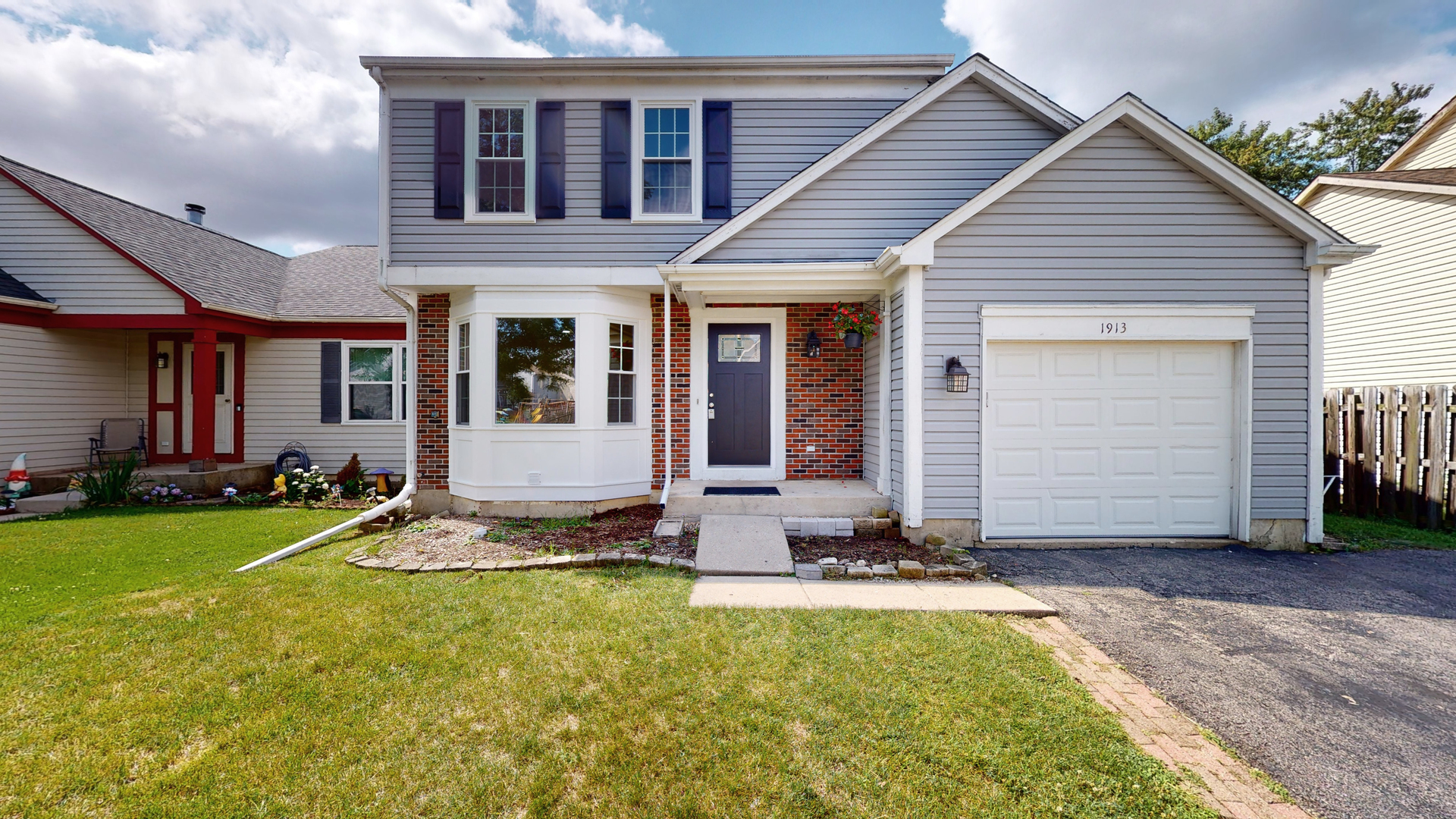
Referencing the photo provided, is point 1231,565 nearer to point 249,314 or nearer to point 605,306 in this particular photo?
point 605,306

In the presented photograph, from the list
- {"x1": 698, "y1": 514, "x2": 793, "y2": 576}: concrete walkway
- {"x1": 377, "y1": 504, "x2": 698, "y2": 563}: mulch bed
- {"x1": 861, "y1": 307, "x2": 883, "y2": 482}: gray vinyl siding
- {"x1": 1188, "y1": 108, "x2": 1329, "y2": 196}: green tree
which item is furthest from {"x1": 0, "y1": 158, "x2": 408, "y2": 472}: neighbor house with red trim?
{"x1": 1188, "y1": 108, "x2": 1329, "y2": 196}: green tree

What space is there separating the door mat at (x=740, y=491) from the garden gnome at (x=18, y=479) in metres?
10.4

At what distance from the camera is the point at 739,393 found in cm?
752

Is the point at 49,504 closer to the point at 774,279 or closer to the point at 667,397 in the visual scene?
the point at 667,397

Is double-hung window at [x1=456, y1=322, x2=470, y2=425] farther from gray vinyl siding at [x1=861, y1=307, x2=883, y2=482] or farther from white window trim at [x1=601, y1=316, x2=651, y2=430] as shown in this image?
gray vinyl siding at [x1=861, y1=307, x2=883, y2=482]

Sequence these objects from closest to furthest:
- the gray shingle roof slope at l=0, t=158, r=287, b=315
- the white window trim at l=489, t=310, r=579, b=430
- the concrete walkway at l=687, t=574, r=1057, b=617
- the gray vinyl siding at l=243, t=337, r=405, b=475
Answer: the concrete walkway at l=687, t=574, r=1057, b=617 < the white window trim at l=489, t=310, r=579, b=430 < the gray shingle roof slope at l=0, t=158, r=287, b=315 < the gray vinyl siding at l=243, t=337, r=405, b=475

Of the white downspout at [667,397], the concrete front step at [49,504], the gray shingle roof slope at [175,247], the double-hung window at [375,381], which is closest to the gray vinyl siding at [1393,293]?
the white downspout at [667,397]

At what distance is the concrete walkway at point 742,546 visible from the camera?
4809 millimetres

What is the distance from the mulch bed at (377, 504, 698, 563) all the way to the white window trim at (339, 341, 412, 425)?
13.6 ft

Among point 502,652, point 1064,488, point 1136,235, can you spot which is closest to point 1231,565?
point 1064,488

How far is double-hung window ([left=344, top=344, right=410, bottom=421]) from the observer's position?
10.2m

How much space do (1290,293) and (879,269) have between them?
13.6 feet

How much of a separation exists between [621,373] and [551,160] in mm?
2941

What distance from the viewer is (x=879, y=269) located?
19.9 feet
